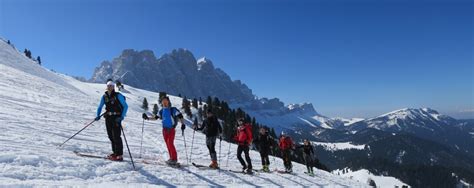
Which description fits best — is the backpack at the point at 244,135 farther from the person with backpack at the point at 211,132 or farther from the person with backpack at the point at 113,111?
the person with backpack at the point at 113,111

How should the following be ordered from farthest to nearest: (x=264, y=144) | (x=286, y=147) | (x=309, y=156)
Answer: (x=309, y=156), (x=286, y=147), (x=264, y=144)

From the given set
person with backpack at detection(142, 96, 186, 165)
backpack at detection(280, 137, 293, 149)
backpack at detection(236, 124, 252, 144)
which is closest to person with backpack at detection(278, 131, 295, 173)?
backpack at detection(280, 137, 293, 149)

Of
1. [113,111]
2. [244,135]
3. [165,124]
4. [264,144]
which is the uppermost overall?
[113,111]

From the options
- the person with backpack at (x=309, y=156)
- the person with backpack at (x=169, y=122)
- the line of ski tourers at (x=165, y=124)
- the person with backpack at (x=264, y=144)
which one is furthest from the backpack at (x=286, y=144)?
the person with backpack at (x=169, y=122)

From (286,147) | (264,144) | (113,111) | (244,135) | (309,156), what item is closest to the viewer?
(113,111)

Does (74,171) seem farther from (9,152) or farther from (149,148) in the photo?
(149,148)

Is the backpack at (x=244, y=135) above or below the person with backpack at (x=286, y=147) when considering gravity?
above

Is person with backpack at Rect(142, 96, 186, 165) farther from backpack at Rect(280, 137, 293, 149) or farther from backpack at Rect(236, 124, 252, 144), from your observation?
backpack at Rect(280, 137, 293, 149)

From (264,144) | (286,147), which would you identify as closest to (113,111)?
(264,144)

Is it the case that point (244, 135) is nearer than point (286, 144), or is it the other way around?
point (244, 135)

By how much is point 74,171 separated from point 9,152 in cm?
236

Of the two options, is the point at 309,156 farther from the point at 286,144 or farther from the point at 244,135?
the point at 244,135

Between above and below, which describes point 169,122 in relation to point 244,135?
above

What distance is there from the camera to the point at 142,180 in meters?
12.6
